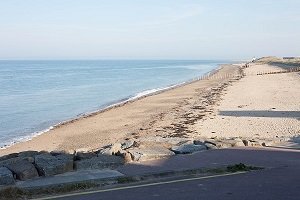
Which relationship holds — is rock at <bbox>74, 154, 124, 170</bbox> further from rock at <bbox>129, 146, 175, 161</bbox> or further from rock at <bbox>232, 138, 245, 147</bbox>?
rock at <bbox>232, 138, 245, 147</bbox>

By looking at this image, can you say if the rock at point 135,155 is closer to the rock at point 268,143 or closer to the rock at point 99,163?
the rock at point 99,163

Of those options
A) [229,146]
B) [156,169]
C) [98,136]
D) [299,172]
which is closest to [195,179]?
[156,169]

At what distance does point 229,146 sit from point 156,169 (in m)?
3.10

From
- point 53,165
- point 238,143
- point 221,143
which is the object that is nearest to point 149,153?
point 53,165

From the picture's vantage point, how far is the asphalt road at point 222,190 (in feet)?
19.6

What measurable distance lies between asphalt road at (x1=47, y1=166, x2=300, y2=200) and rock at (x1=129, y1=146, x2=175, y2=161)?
1654mm

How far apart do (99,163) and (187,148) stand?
2436mm

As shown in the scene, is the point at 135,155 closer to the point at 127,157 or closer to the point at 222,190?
the point at 127,157

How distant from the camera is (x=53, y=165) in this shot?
7156 millimetres

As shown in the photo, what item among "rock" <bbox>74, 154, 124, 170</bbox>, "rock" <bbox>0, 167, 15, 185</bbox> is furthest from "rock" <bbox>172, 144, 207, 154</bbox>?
"rock" <bbox>0, 167, 15, 185</bbox>

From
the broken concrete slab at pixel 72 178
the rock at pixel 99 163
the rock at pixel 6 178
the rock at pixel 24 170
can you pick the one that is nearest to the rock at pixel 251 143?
the rock at pixel 99 163

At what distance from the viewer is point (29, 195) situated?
19.6 feet

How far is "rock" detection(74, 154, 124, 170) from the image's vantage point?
7512 mm

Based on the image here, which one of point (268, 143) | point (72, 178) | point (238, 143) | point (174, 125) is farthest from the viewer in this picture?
point (174, 125)
